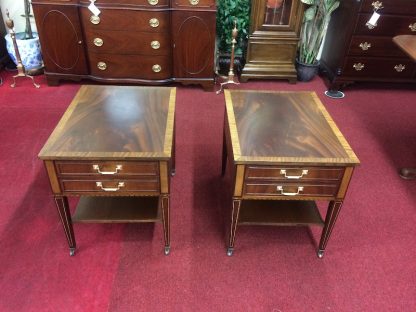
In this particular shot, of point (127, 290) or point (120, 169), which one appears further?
point (127, 290)

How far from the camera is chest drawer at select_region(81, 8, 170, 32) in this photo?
2.71 meters

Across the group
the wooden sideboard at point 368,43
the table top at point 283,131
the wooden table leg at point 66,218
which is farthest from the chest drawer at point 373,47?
the wooden table leg at point 66,218

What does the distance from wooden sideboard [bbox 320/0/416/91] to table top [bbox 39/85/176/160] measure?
6.24 ft

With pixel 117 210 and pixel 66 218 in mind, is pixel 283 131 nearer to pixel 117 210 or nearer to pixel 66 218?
pixel 117 210

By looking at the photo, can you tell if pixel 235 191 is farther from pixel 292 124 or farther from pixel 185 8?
pixel 185 8

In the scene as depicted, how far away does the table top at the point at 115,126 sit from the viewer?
128 centimetres

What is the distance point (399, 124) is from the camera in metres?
2.72

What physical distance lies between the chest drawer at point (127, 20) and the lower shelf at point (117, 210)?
166 cm

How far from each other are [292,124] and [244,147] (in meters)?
0.29

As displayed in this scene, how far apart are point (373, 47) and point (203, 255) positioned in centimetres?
237

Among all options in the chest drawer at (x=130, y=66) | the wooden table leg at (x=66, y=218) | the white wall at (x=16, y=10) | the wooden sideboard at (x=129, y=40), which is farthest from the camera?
the white wall at (x=16, y=10)

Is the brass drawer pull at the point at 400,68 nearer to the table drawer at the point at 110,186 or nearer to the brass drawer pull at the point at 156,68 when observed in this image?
the brass drawer pull at the point at 156,68

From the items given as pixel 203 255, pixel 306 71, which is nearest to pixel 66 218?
pixel 203 255

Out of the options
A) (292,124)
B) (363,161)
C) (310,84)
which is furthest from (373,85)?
(292,124)
